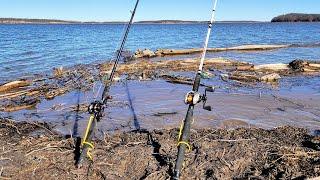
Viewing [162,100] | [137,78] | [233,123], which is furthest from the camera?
[137,78]

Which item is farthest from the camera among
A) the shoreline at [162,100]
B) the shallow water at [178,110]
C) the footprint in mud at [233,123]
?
the shoreline at [162,100]

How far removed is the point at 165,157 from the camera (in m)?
6.70

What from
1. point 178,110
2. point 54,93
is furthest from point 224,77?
point 54,93

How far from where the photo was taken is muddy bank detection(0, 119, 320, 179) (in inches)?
246

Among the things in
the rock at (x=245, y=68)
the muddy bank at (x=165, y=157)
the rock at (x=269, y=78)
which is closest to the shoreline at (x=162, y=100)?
the rock at (x=269, y=78)

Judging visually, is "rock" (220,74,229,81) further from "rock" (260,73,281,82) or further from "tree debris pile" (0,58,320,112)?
"rock" (260,73,281,82)

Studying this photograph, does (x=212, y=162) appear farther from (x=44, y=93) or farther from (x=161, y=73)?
(x=161, y=73)

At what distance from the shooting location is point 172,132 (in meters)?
8.15

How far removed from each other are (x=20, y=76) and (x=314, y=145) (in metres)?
16.7

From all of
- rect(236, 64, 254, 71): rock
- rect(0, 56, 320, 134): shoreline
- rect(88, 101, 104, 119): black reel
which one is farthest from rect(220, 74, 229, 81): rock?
rect(88, 101, 104, 119): black reel

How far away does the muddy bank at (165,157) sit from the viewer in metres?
6.24

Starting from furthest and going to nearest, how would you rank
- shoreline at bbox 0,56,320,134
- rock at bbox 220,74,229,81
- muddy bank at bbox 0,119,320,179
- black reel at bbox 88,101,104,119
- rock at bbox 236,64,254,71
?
rock at bbox 236,64,254,71
rock at bbox 220,74,229,81
shoreline at bbox 0,56,320,134
black reel at bbox 88,101,104,119
muddy bank at bbox 0,119,320,179

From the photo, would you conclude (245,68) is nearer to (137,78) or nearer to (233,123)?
(137,78)

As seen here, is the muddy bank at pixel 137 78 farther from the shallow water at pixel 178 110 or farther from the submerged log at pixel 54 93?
the shallow water at pixel 178 110
